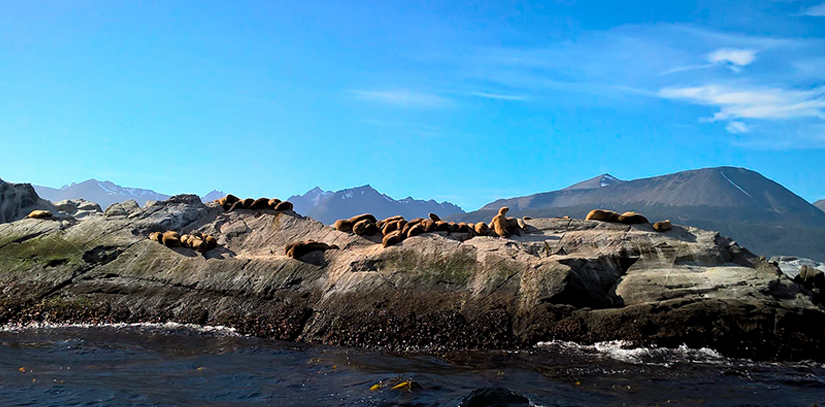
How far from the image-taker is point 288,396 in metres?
8.43

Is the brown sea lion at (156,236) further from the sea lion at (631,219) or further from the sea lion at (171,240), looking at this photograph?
the sea lion at (631,219)

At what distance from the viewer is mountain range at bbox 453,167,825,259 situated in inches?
4769

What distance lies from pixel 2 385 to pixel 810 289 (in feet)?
48.1

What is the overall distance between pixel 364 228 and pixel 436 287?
3182 millimetres

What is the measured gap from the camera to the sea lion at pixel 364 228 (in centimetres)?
1494

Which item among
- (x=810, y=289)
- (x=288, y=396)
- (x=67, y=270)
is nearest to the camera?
(x=288, y=396)

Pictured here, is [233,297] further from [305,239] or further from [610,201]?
[610,201]

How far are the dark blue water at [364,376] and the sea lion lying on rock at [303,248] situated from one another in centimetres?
254

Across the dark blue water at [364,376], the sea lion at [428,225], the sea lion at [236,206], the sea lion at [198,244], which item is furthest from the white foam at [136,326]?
the sea lion at [428,225]

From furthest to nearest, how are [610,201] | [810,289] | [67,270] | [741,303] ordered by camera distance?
[610,201]
[67,270]
[810,289]
[741,303]

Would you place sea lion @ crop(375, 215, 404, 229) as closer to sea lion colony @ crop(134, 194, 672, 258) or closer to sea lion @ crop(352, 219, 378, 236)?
sea lion colony @ crop(134, 194, 672, 258)

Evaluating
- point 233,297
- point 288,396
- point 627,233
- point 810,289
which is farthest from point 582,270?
point 233,297

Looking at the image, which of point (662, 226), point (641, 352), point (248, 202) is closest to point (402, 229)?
point (248, 202)

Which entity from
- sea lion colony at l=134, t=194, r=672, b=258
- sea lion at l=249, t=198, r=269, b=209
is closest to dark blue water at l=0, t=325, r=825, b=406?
sea lion colony at l=134, t=194, r=672, b=258
